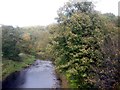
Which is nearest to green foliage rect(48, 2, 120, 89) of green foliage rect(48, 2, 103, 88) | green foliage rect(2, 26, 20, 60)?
green foliage rect(48, 2, 103, 88)

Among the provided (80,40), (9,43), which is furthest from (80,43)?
(9,43)

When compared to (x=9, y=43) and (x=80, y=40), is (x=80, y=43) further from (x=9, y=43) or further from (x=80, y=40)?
(x=9, y=43)

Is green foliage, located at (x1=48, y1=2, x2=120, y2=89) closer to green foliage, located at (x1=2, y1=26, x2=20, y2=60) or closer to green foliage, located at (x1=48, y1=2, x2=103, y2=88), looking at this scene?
green foliage, located at (x1=48, y1=2, x2=103, y2=88)

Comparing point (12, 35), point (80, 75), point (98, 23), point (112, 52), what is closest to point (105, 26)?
point (98, 23)

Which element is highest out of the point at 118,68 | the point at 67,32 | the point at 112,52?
the point at 67,32

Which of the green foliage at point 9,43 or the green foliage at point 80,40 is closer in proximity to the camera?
the green foliage at point 80,40

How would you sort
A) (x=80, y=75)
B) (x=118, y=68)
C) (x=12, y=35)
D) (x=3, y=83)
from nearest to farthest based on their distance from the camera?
(x=118, y=68)
(x=80, y=75)
(x=3, y=83)
(x=12, y=35)

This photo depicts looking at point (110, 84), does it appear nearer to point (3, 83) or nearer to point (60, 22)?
point (60, 22)

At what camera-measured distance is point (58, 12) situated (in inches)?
1123

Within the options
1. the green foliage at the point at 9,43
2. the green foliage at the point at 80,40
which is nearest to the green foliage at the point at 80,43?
the green foliage at the point at 80,40

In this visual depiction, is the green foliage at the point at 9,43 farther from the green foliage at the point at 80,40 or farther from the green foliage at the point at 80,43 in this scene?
the green foliage at the point at 80,43

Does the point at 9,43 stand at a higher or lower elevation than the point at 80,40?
lower

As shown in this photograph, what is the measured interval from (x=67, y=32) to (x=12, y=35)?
104ft

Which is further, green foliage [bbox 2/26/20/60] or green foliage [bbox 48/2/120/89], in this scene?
green foliage [bbox 2/26/20/60]
